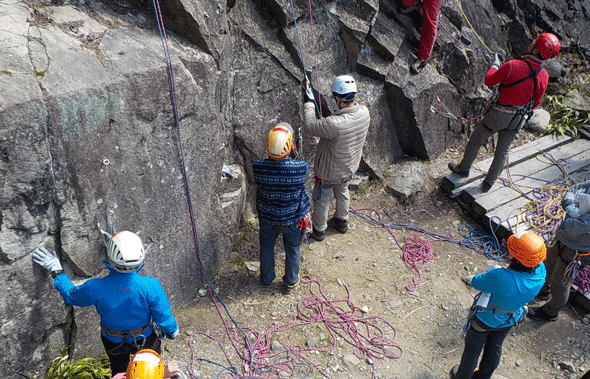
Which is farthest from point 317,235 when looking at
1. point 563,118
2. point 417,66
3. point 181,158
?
point 563,118

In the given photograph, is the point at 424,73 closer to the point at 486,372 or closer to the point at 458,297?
the point at 458,297

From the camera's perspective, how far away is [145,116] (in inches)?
178

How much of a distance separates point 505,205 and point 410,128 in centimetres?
204

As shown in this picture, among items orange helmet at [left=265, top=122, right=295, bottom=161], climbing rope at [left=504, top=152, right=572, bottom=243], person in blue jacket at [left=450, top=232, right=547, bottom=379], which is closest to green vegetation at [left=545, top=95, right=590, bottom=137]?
climbing rope at [left=504, top=152, right=572, bottom=243]

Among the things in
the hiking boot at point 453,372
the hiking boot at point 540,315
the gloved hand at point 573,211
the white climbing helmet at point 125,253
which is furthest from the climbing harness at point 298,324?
the gloved hand at point 573,211

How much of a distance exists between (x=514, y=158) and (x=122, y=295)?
742 cm

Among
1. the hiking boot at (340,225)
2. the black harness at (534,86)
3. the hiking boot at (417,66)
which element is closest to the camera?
the black harness at (534,86)

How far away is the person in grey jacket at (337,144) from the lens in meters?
5.74

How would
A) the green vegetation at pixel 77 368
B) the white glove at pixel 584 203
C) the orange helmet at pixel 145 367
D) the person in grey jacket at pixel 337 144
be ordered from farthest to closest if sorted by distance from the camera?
the person in grey jacket at pixel 337 144
the white glove at pixel 584 203
the green vegetation at pixel 77 368
the orange helmet at pixel 145 367

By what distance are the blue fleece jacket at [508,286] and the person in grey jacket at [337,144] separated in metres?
2.40

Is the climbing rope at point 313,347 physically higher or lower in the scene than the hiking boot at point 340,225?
lower

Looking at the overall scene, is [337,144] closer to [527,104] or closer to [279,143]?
[279,143]

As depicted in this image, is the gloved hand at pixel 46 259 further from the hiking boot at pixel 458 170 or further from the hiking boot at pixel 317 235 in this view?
the hiking boot at pixel 458 170

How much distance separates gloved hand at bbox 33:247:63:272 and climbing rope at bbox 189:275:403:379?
1.80 m
